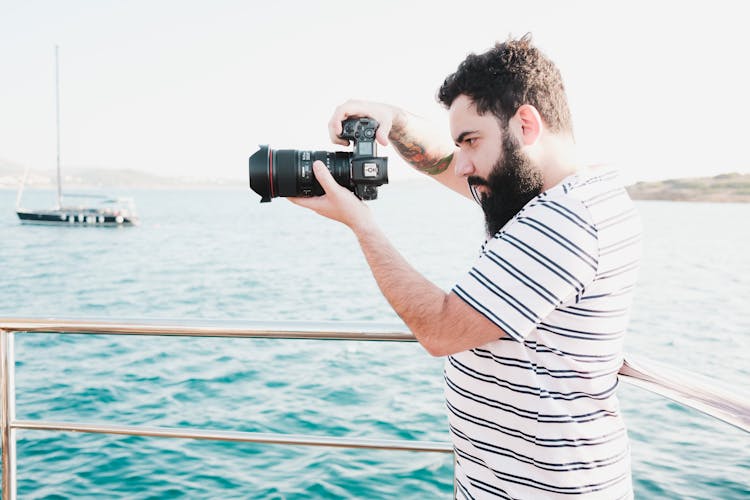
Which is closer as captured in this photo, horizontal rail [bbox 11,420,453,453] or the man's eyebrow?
the man's eyebrow

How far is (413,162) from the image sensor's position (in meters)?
1.61

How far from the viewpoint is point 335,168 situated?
1.23m

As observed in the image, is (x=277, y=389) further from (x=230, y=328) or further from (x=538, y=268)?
(x=538, y=268)

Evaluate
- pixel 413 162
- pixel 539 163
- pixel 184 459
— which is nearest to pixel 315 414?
pixel 184 459

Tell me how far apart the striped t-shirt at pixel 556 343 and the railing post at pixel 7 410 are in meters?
1.17

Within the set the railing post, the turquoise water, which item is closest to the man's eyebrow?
the turquoise water

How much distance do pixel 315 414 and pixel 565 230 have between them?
8.17 m

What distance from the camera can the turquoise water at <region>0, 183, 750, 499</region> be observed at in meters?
6.17

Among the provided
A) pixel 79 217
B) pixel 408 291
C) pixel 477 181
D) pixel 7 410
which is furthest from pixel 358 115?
pixel 79 217

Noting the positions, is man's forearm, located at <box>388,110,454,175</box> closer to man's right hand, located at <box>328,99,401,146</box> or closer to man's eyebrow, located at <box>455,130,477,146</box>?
man's right hand, located at <box>328,99,401,146</box>

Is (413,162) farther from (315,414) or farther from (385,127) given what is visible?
(315,414)

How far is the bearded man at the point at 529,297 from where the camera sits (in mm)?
910

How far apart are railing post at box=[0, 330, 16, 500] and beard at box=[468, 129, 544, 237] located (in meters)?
1.23

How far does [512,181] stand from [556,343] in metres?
0.27
